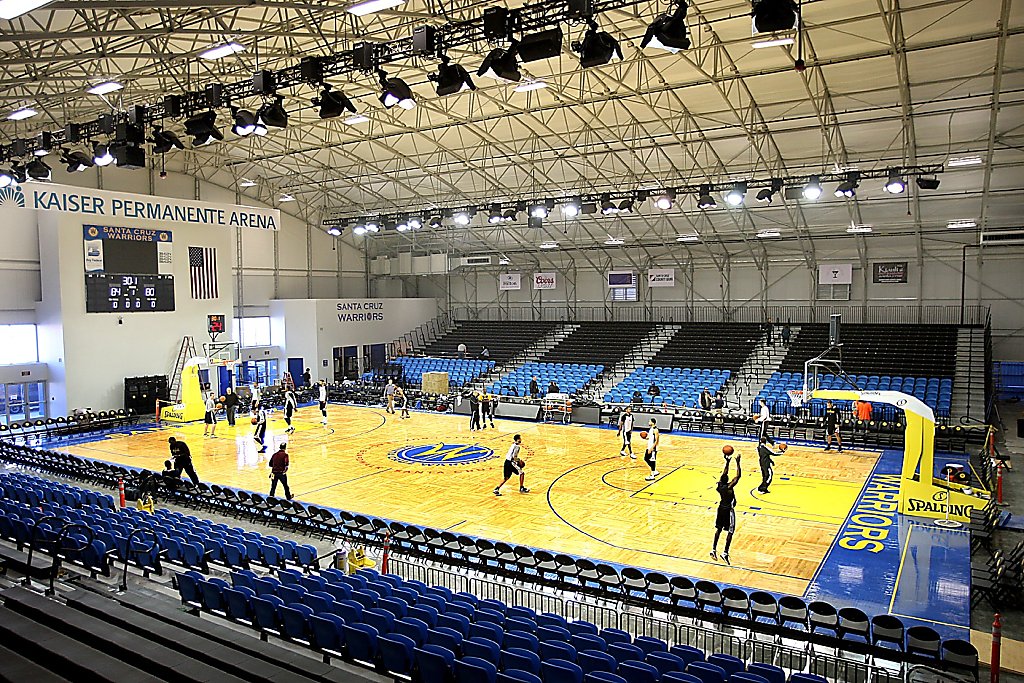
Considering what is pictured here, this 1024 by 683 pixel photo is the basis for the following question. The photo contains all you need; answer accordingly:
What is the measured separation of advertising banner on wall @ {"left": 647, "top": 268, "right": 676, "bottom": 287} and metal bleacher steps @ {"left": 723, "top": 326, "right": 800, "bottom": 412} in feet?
16.9

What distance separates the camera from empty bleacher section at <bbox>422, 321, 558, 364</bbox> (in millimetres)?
39594

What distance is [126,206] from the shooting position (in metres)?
26.2

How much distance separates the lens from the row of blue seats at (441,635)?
6.46 m

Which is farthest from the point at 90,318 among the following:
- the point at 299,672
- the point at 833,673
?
the point at 833,673

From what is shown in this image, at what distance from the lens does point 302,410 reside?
32.2 metres

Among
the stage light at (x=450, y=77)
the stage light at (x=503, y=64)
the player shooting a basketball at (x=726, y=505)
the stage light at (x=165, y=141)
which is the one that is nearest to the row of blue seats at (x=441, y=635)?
the player shooting a basketball at (x=726, y=505)

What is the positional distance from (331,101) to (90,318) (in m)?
19.5

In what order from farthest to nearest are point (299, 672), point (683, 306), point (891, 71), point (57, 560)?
point (683, 306) < point (891, 71) < point (57, 560) < point (299, 672)

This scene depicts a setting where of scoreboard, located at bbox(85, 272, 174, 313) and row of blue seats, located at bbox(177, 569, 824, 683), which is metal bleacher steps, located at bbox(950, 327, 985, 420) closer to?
row of blue seats, located at bbox(177, 569, 824, 683)

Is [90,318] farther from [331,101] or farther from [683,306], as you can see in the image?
[683,306]

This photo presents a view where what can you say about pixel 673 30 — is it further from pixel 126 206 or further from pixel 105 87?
pixel 126 206

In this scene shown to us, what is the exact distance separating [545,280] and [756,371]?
12425 millimetres

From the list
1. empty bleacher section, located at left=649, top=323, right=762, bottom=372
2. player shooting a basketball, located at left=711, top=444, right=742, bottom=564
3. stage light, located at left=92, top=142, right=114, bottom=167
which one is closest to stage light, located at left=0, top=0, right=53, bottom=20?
player shooting a basketball, located at left=711, top=444, right=742, bottom=564

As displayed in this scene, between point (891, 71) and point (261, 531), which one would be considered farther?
point (891, 71)
